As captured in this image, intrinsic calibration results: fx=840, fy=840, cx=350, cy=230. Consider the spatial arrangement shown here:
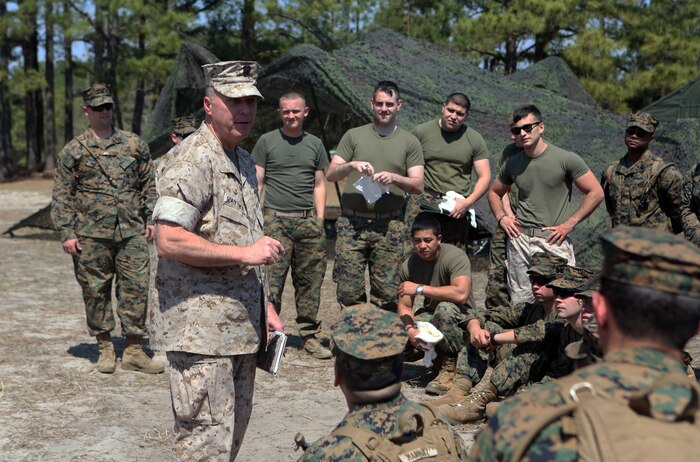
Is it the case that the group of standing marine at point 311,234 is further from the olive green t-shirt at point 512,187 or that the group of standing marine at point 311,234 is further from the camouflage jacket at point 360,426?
the camouflage jacket at point 360,426

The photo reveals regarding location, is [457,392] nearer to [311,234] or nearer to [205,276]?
[311,234]

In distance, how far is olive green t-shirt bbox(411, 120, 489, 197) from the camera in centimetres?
667

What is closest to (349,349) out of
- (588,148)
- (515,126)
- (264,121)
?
(515,126)

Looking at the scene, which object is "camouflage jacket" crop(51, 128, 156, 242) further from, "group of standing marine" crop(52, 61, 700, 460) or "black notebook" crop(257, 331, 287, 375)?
"black notebook" crop(257, 331, 287, 375)

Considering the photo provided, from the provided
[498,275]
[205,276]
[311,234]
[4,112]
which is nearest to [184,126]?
[311,234]

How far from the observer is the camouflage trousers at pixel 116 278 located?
6.16m

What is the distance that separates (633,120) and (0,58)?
94.0ft

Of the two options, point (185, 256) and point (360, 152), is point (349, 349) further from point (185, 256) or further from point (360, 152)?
point (360, 152)

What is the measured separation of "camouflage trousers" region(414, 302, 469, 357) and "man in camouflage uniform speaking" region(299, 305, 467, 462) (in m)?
3.23

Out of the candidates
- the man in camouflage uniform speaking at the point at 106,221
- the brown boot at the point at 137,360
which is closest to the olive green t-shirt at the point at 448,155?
the man in camouflage uniform speaking at the point at 106,221

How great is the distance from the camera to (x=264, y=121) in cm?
1252

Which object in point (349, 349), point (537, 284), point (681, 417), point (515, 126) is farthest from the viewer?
point (515, 126)

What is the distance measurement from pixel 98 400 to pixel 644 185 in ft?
13.9

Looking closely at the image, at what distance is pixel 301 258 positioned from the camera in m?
6.62
